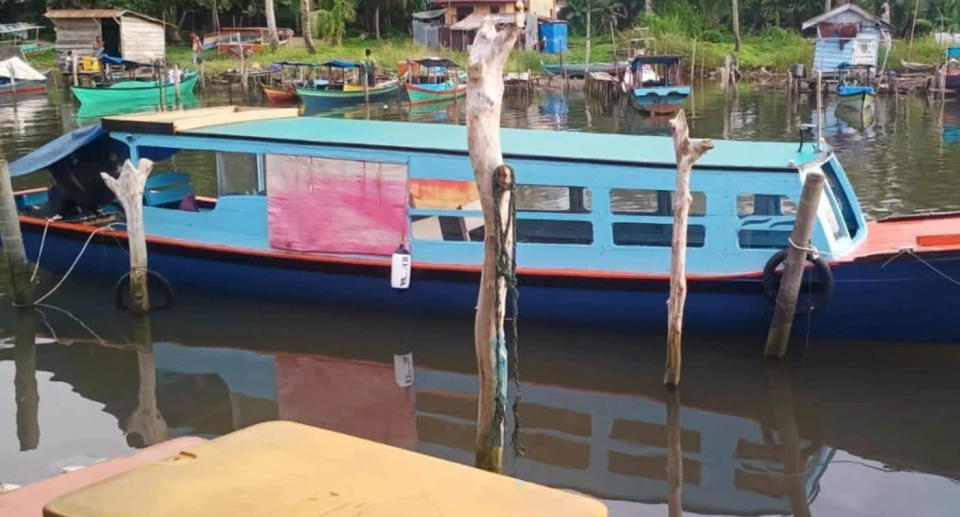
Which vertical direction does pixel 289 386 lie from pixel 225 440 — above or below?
below

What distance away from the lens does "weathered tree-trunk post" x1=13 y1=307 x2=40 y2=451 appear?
28.9 feet

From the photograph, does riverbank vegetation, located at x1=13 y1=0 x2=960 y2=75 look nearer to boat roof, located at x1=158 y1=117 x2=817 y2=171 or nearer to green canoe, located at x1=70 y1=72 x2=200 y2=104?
green canoe, located at x1=70 y1=72 x2=200 y2=104

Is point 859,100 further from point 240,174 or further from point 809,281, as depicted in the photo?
point 240,174

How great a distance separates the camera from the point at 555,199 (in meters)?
11.4

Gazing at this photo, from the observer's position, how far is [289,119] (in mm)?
13148

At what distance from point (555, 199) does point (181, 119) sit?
15.1 ft

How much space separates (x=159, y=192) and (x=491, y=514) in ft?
34.4

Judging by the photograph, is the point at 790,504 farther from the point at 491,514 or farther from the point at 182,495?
→ the point at 182,495

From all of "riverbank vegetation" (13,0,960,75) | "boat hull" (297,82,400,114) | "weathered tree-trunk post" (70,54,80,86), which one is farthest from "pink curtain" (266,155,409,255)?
"weathered tree-trunk post" (70,54,80,86)

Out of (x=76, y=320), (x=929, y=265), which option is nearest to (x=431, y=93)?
(x=76, y=320)

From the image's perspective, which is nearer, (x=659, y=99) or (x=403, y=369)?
(x=403, y=369)

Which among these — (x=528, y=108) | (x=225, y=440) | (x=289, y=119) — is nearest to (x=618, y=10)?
(x=528, y=108)

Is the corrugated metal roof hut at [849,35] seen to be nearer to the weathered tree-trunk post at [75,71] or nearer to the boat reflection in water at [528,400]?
the weathered tree-trunk post at [75,71]

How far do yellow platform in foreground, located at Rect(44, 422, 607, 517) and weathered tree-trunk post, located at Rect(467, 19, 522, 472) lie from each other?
260 centimetres
